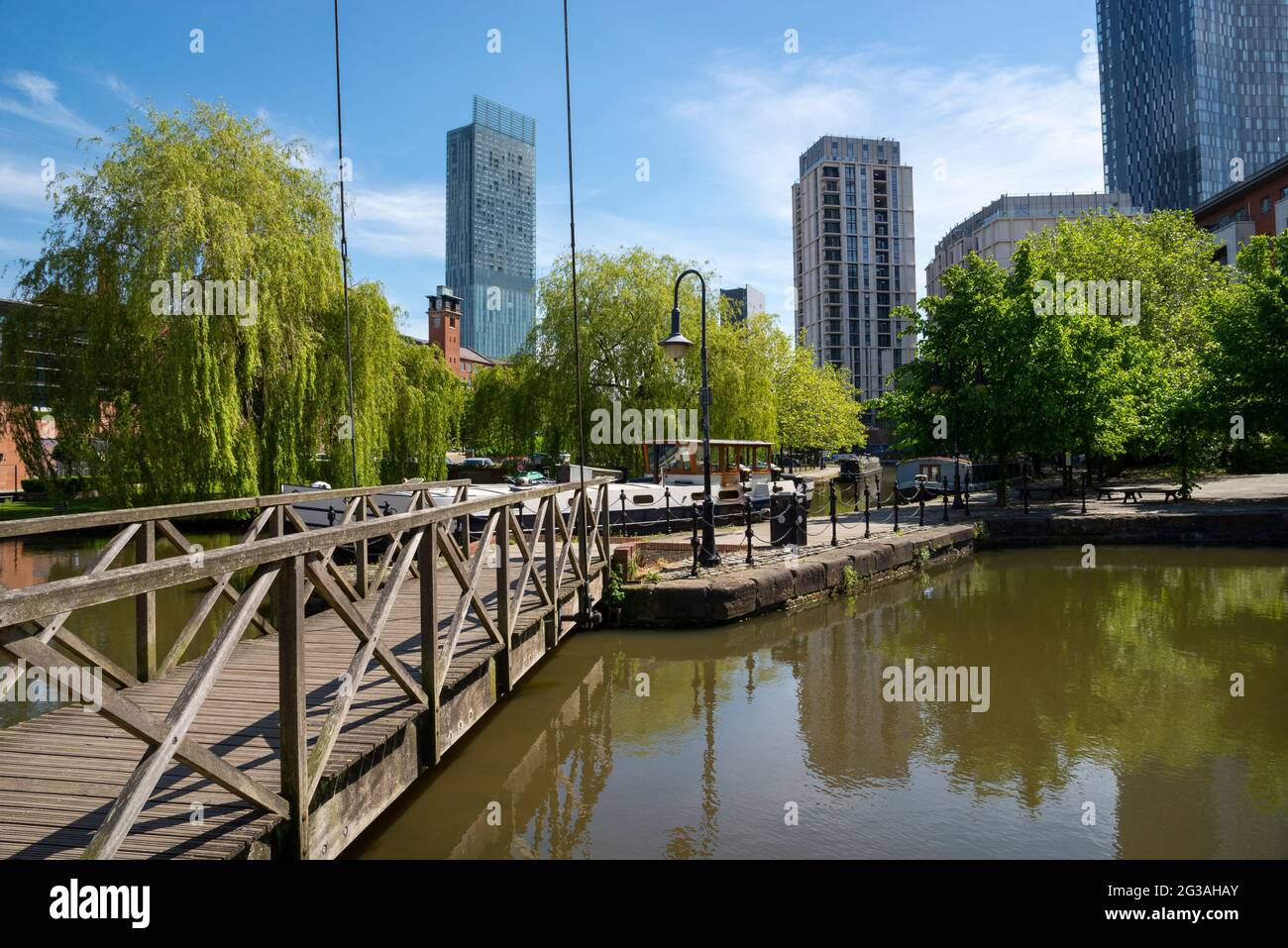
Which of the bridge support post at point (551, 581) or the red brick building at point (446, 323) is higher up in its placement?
the red brick building at point (446, 323)

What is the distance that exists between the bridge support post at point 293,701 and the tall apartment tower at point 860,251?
102m

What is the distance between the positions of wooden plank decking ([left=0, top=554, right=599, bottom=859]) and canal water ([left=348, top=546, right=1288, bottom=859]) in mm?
758

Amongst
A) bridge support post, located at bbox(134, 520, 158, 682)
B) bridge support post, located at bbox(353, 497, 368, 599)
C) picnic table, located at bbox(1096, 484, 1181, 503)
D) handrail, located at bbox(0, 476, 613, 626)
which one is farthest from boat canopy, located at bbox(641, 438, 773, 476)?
handrail, located at bbox(0, 476, 613, 626)

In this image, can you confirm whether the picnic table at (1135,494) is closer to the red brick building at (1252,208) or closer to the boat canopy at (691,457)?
the boat canopy at (691,457)

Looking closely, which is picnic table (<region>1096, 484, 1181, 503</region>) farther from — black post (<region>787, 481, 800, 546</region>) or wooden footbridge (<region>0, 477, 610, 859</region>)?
wooden footbridge (<region>0, 477, 610, 859</region>)

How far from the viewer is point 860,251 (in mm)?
101438

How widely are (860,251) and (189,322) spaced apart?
9683 centimetres

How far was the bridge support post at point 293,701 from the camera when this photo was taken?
137 inches

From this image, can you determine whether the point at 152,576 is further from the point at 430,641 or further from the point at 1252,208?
the point at 1252,208

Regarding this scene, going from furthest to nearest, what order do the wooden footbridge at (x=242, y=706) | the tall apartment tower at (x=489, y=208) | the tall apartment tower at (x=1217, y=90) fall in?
1. the tall apartment tower at (x=489, y=208)
2. the tall apartment tower at (x=1217, y=90)
3. the wooden footbridge at (x=242, y=706)

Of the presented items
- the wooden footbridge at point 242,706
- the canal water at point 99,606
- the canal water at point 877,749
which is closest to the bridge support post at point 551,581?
the canal water at point 877,749
